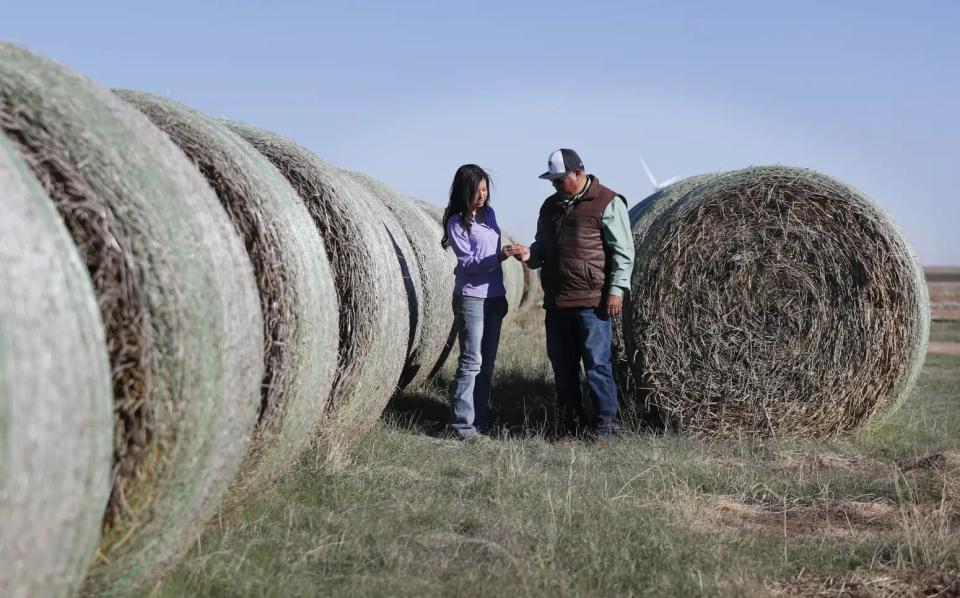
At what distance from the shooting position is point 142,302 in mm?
3279

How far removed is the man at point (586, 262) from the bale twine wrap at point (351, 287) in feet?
4.27

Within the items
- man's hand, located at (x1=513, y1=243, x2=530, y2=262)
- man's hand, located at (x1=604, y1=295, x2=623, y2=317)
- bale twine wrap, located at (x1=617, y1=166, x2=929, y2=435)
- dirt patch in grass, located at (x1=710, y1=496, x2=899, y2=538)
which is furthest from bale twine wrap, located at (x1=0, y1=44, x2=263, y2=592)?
bale twine wrap, located at (x1=617, y1=166, x2=929, y2=435)

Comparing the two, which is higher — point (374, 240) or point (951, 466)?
point (374, 240)

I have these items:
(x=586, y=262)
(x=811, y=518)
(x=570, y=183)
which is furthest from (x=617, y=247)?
Answer: (x=811, y=518)

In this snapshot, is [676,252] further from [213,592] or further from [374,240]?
[213,592]

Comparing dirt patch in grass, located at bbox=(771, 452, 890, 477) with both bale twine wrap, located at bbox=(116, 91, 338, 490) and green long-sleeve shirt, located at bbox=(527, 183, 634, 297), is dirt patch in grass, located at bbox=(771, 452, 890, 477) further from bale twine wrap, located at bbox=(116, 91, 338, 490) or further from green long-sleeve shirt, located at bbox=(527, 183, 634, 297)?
bale twine wrap, located at bbox=(116, 91, 338, 490)

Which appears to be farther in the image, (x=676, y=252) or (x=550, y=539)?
(x=676, y=252)

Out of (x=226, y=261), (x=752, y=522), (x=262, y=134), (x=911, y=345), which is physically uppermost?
(x=262, y=134)

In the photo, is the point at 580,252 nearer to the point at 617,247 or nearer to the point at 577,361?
the point at 617,247

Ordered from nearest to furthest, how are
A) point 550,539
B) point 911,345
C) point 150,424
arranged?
point 150,424 < point 550,539 < point 911,345

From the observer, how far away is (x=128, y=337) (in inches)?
130

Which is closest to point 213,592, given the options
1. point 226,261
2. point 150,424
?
point 150,424

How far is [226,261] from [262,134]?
261cm

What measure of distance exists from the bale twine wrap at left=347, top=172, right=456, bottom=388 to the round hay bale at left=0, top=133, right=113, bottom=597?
182 inches
